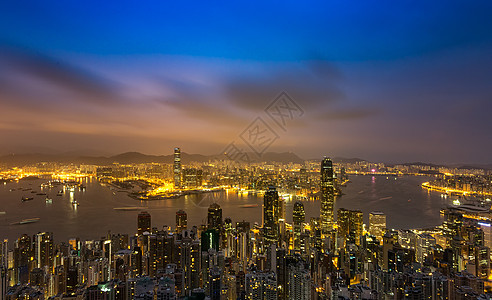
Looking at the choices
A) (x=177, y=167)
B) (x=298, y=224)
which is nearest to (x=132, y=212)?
(x=298, y=224)

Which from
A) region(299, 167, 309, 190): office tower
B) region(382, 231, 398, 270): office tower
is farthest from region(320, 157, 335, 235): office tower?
region(299, 167, 309, 190): office tower

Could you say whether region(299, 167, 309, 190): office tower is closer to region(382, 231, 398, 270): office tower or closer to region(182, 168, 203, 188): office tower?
region(182, 168, 203, 188): office tower

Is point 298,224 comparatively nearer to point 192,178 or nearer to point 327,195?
point 327,195

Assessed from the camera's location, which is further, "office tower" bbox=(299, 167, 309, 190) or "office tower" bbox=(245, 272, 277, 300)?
"office tower" bbox=(299, 167, 309, 190)

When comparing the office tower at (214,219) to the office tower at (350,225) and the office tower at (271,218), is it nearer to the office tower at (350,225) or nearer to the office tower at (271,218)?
the office tower at (271,218)

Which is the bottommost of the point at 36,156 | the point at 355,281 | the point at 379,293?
the point at 355,281

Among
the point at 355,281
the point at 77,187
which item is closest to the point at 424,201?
the point at 355,281

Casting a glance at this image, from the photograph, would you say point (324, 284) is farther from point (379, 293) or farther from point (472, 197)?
point (472, 197)
